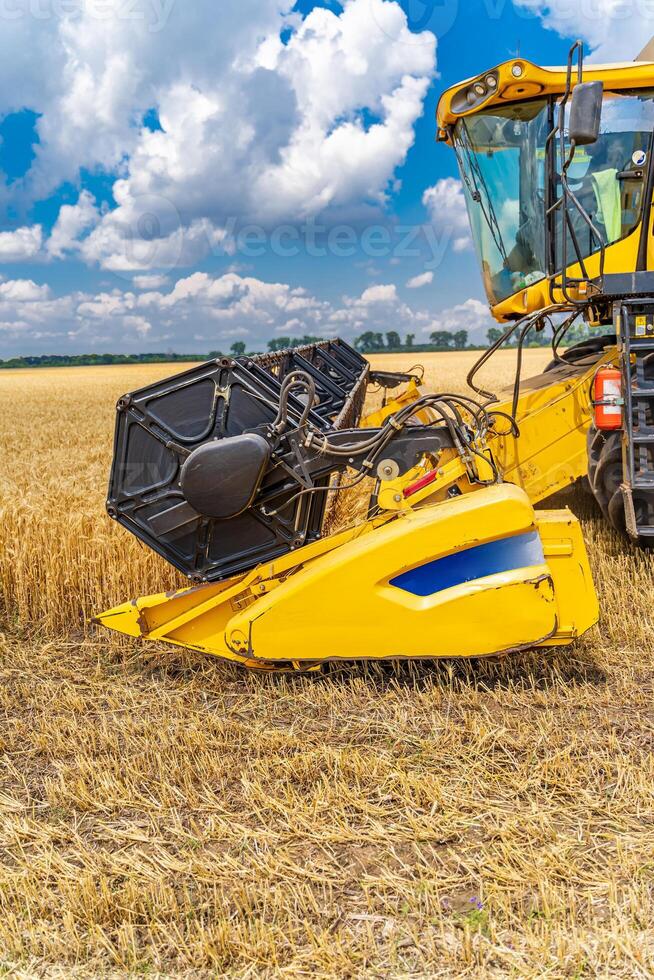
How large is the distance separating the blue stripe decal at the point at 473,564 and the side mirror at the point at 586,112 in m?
1.79

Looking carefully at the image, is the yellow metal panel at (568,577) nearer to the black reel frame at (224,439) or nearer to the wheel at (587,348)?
the black reel frame at (224,439)

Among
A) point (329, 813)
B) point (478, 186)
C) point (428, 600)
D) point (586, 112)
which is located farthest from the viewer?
point (478, 186)

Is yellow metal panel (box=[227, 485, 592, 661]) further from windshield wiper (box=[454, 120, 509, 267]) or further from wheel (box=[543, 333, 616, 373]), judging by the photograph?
wheel (box=[543, 333, 616, 373])

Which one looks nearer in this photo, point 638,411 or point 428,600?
point 428,600

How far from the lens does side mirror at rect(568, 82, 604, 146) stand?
329 centimetres

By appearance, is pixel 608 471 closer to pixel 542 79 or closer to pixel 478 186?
pixel 478 186

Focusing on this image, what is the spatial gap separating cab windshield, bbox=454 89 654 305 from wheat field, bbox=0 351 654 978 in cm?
211

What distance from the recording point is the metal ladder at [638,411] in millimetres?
3768

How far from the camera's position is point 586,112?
3.30 metres

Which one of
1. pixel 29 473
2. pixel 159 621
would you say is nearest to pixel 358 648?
pixel 159 621

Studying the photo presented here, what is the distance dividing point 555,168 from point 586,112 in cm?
104

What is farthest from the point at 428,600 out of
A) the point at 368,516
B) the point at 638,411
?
the point at 638,411

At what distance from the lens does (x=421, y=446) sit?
319 cm

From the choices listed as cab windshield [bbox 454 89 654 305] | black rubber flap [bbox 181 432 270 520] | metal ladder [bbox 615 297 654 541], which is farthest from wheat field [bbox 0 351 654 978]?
cab windshield [bbox 454 89 654 305]
